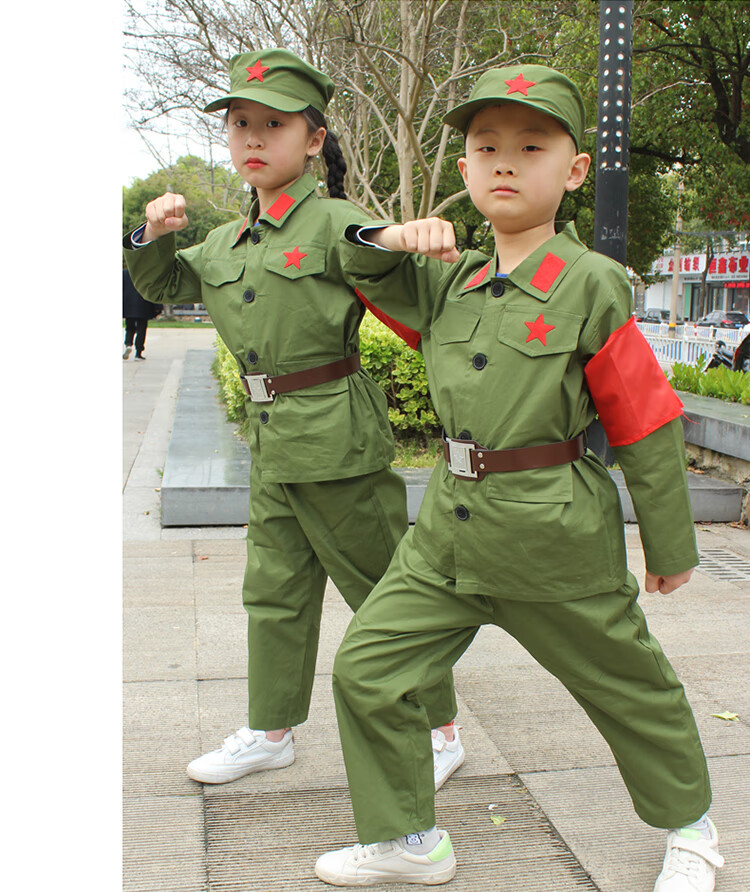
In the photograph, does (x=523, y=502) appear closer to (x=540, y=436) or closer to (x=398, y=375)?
(x=540, y=436)

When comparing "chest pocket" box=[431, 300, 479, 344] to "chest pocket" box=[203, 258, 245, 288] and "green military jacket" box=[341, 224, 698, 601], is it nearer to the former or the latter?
"green military jacket" box=[341, 224, 698, 601]

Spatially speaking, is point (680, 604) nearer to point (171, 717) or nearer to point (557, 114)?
point (171, 717)

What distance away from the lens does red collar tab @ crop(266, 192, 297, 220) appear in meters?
2.78

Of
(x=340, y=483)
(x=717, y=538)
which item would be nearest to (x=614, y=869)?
(x=340, y=483)

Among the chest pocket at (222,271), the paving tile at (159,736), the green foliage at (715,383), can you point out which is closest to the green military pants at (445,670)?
the paving tile at (159,736)

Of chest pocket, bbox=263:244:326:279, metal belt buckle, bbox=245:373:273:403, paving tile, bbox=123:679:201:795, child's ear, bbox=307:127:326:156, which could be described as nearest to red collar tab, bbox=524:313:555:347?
chest pocket, bbox=263:244:326:279

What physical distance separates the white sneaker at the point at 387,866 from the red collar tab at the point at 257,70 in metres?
2.05

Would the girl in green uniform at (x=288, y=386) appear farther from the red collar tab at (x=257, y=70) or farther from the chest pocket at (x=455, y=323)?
the chest pocket at (x=455, y=323)

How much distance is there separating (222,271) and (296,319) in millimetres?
300

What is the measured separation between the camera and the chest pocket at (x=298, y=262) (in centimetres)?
271

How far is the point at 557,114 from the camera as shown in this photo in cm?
215

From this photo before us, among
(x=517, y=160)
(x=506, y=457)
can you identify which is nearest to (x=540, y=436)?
(x=506, y=457)

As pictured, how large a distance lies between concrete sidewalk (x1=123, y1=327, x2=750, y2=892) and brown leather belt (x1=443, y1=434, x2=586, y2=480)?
1.08 meters

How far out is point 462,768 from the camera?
3.09m
